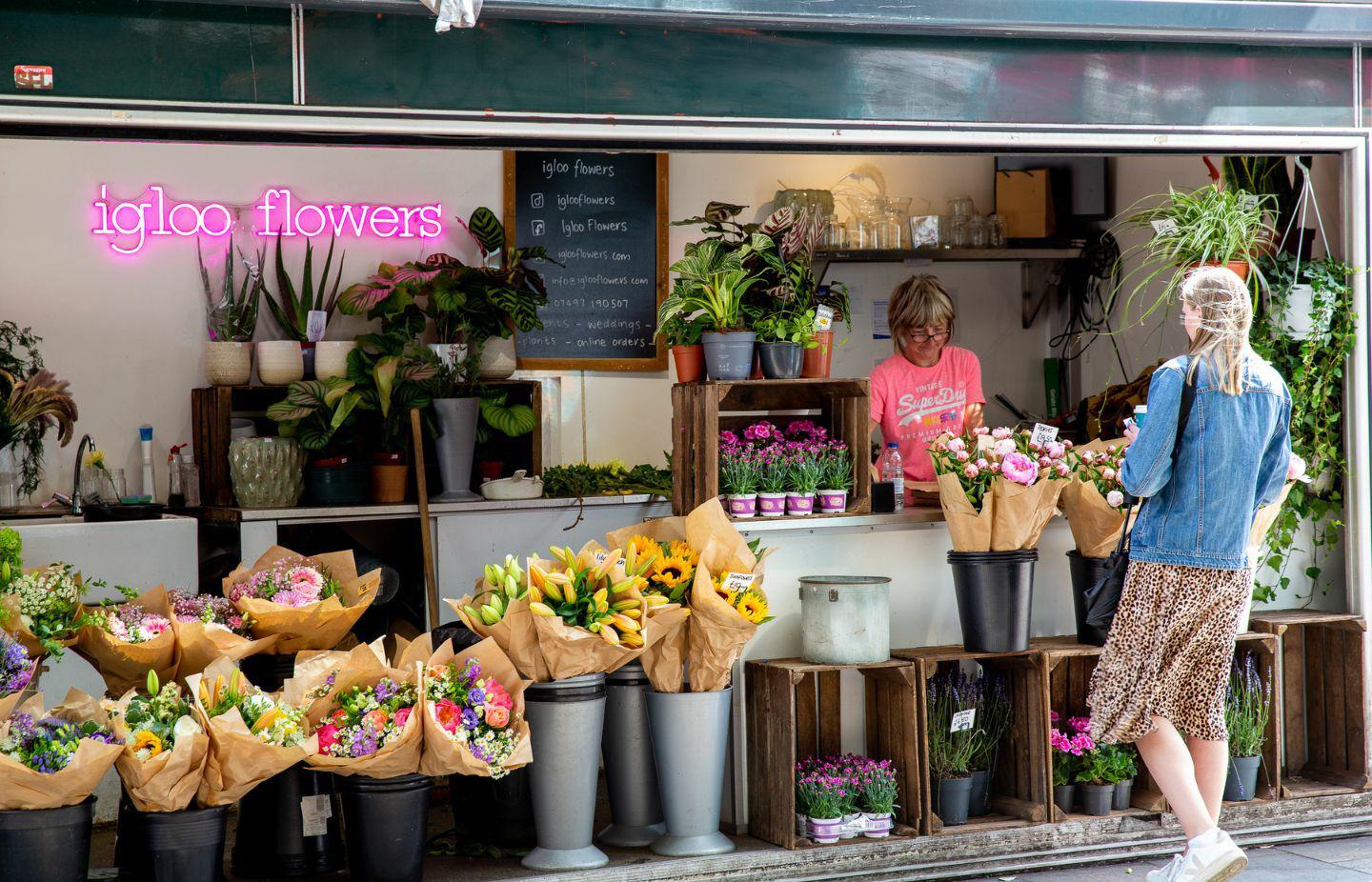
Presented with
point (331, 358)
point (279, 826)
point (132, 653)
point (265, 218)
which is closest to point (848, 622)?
point (279, 826)

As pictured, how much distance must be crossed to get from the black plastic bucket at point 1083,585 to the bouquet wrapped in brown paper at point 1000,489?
23 cm

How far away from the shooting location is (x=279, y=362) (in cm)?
601

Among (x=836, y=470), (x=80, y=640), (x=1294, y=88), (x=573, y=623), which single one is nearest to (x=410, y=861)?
(x=573, y=623)

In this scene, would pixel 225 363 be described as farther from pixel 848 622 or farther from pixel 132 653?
pixel 848 622

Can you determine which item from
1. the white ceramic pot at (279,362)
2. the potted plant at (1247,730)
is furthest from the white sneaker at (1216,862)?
the white ceramic pot at (279,362)

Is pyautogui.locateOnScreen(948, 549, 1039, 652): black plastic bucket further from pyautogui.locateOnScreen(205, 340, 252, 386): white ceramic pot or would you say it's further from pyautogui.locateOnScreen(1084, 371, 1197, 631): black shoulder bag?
pyautogui.locateOnScreen(205, 340, 252, 386): white ceramic pot

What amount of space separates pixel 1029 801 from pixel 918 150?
6.92 feet

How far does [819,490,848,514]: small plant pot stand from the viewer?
4.67m

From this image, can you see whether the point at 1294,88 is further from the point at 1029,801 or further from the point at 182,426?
the point at 182,426

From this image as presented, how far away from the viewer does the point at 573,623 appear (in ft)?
12.9

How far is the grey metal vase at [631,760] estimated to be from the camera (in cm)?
433

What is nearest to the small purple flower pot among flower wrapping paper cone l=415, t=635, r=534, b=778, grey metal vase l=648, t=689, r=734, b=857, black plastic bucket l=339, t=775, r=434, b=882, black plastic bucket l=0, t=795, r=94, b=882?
grey metal vase l=648, t=689, r=734, b=857

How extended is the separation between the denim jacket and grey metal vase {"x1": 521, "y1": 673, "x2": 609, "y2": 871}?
65.0 inches

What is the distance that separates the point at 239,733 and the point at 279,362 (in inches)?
113
